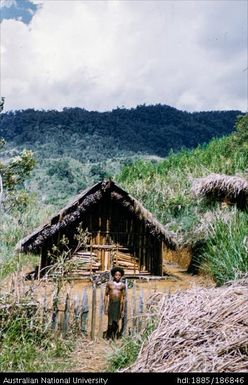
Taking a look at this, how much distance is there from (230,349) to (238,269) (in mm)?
3516

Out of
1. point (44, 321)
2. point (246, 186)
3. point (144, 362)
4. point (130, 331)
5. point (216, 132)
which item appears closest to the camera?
point (144, 362)

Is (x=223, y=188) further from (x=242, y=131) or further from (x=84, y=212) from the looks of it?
(x=242, y=131)

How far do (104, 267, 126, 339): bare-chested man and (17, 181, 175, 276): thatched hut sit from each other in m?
5.13

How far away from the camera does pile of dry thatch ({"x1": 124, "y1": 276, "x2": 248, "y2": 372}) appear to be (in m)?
3.98

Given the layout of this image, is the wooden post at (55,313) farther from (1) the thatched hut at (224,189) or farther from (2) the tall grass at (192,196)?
(1) the thatched hut at (224,189)

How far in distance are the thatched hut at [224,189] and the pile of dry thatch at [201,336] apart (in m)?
7.61

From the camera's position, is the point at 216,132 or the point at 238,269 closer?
the point at 238,269

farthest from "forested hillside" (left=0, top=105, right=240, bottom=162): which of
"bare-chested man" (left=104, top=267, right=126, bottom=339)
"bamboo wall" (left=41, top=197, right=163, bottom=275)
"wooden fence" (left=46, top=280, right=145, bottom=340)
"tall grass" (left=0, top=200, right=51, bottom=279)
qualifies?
"wooden fence" (left=46, top=280, right=145, bottom=340)

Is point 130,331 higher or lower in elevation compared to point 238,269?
lower

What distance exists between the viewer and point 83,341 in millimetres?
6527

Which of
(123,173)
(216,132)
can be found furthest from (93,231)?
(216,132)

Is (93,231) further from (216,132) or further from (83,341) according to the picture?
(216,132)

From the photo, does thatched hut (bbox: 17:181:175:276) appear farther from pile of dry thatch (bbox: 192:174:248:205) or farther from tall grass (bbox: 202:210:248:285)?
tall grass (bbox: 202:210:248:285)

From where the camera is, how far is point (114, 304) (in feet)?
22.2
